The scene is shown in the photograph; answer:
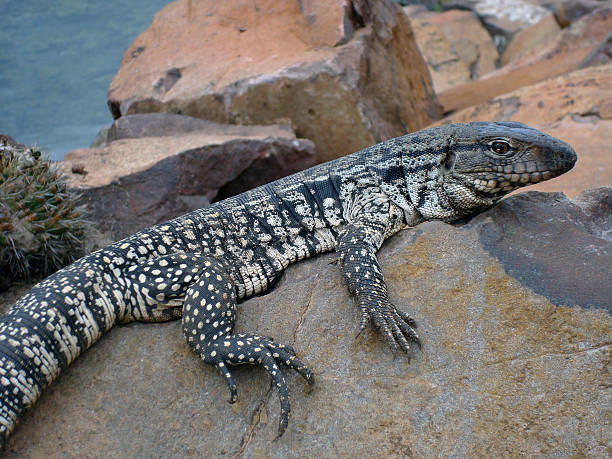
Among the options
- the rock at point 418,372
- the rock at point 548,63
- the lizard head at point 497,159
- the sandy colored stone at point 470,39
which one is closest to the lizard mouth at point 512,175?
the lizard head at point 497,159

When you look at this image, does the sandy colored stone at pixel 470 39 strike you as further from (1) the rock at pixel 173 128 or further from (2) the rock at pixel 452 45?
(1) the rock at pixel 173 128

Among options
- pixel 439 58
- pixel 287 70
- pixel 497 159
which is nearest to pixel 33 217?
pixel 497 159

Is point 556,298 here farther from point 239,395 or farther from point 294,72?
point 294,72

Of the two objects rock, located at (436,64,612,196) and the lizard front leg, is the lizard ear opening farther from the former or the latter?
rock, located at (436,64,612,196)

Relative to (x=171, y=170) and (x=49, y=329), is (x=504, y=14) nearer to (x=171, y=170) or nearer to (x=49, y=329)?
(x=171, y=170)

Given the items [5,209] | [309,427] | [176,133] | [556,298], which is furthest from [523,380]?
[176,133]

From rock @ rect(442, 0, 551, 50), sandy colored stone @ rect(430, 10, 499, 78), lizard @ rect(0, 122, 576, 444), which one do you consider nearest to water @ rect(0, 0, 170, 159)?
lizard @ rect(0, 122, 576, 444)
